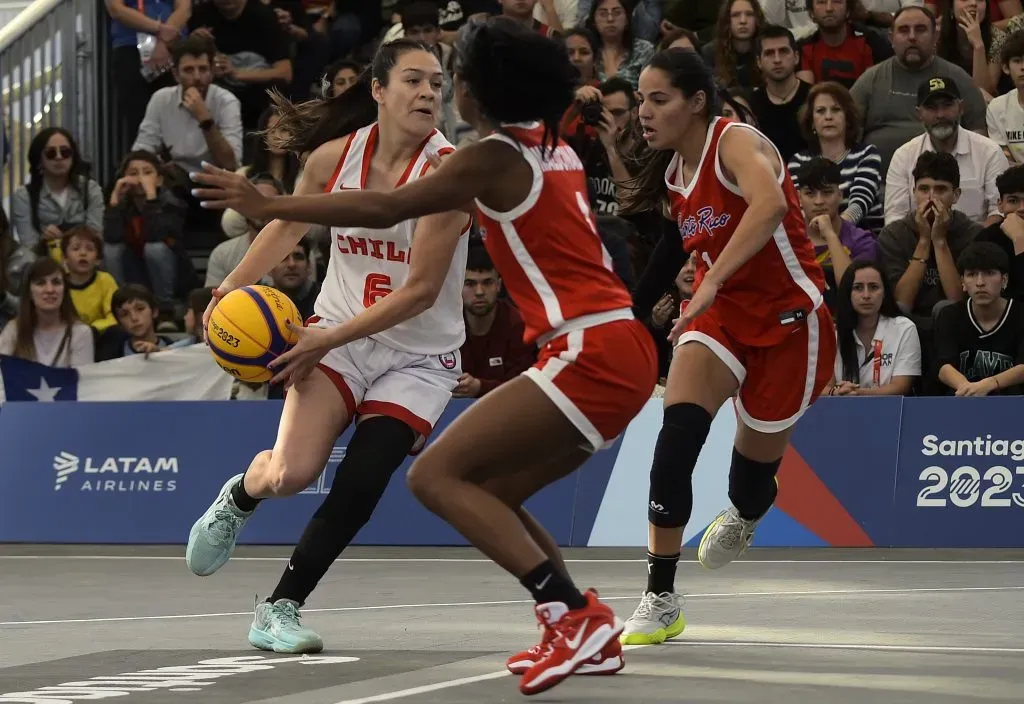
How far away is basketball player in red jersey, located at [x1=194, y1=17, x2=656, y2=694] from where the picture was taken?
520 centimetres

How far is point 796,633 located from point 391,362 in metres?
1.81

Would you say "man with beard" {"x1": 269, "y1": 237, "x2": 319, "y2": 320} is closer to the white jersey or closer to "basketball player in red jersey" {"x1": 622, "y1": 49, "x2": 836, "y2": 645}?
the white jersey

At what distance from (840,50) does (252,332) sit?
8.88 m

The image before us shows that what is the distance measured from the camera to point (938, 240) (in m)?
11.8

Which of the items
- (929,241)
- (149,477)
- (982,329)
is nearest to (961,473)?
(982,329)

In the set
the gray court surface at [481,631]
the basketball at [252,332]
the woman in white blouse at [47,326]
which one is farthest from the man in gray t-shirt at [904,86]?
the basketball at [252,332]

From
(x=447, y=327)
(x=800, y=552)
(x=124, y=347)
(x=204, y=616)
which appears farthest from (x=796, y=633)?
(x=124, y=347)

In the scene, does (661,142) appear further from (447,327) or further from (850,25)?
(850,25)

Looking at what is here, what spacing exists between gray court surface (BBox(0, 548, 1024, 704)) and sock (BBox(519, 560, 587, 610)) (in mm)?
279

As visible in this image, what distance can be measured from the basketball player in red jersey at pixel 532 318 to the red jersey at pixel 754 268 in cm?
127

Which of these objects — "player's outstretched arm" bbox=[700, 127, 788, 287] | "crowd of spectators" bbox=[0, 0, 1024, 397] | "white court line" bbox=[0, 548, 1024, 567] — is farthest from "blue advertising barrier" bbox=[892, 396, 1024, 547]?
"player's outstretched arm" bbox=[700, 127, 788, 287]

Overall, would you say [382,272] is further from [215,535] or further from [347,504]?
[215,535]

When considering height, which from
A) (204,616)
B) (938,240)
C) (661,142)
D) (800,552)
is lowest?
(800,552)

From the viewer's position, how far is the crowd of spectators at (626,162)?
37.3 ft
